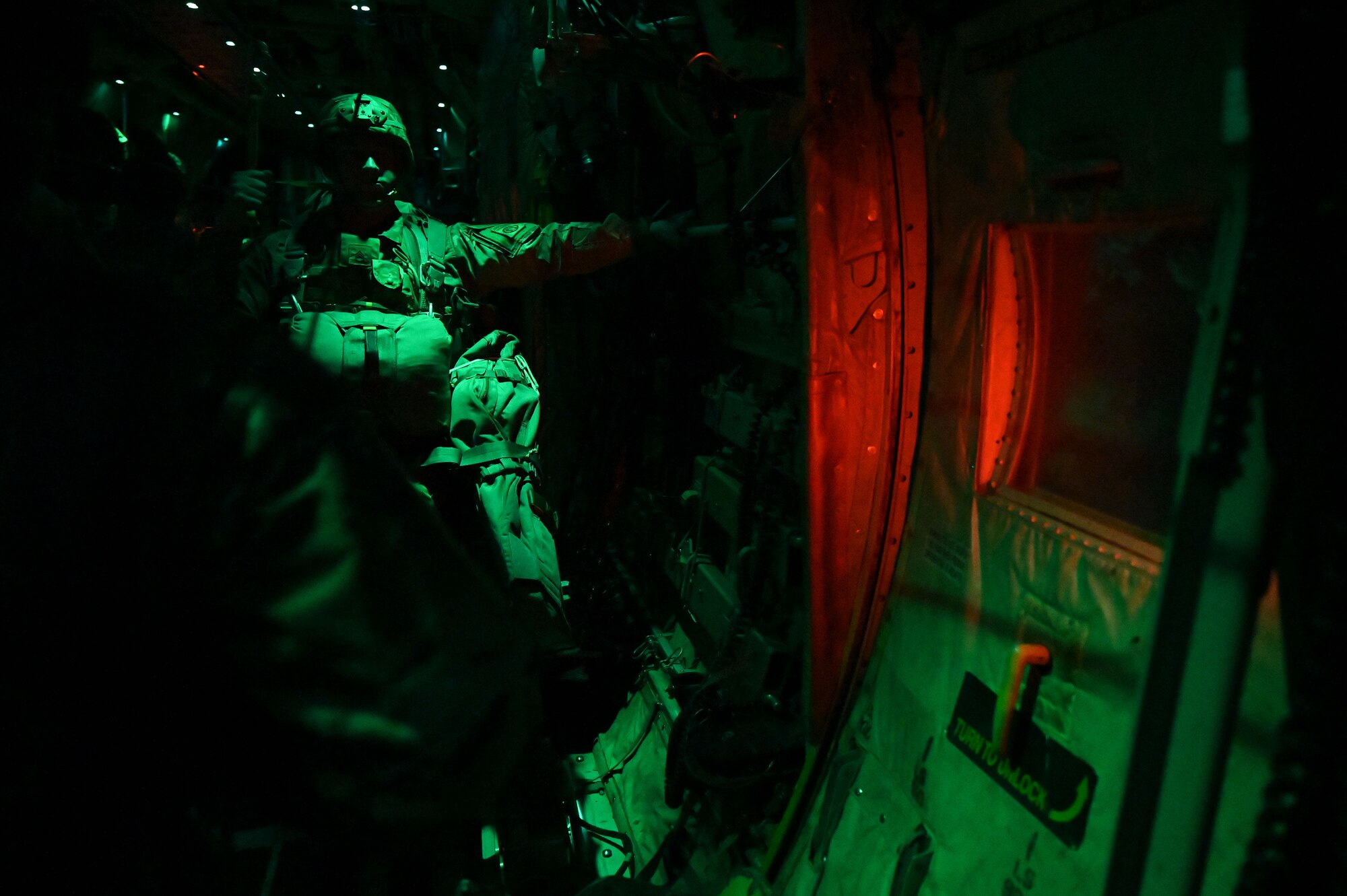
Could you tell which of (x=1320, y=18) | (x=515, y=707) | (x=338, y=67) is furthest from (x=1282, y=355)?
(x=338, y=67)

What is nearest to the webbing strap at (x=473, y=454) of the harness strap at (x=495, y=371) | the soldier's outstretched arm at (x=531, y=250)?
the harness strap at (x=495, y=371)

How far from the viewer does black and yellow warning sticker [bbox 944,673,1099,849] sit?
5.91ft

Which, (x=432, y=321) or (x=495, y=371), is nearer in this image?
(x=432, y=321)

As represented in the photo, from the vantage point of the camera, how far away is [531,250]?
13.3ft

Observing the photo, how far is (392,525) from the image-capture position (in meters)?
0.95

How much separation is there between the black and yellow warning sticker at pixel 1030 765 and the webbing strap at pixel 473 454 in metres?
2.37

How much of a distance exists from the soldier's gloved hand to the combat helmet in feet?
0.95

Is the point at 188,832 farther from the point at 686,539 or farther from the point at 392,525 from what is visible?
the point at 686,539

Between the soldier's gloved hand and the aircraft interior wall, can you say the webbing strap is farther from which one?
the soldier's gloved hand

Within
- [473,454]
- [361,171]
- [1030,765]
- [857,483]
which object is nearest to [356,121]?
[361,171]

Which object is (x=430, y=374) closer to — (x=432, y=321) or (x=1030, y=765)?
(x=432, y=321)

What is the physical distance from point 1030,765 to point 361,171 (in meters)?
3.44

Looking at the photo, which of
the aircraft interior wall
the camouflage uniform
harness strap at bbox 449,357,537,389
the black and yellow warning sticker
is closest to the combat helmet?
the camouflage uniform

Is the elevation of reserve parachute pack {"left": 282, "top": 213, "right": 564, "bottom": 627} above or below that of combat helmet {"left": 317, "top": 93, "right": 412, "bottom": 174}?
below
